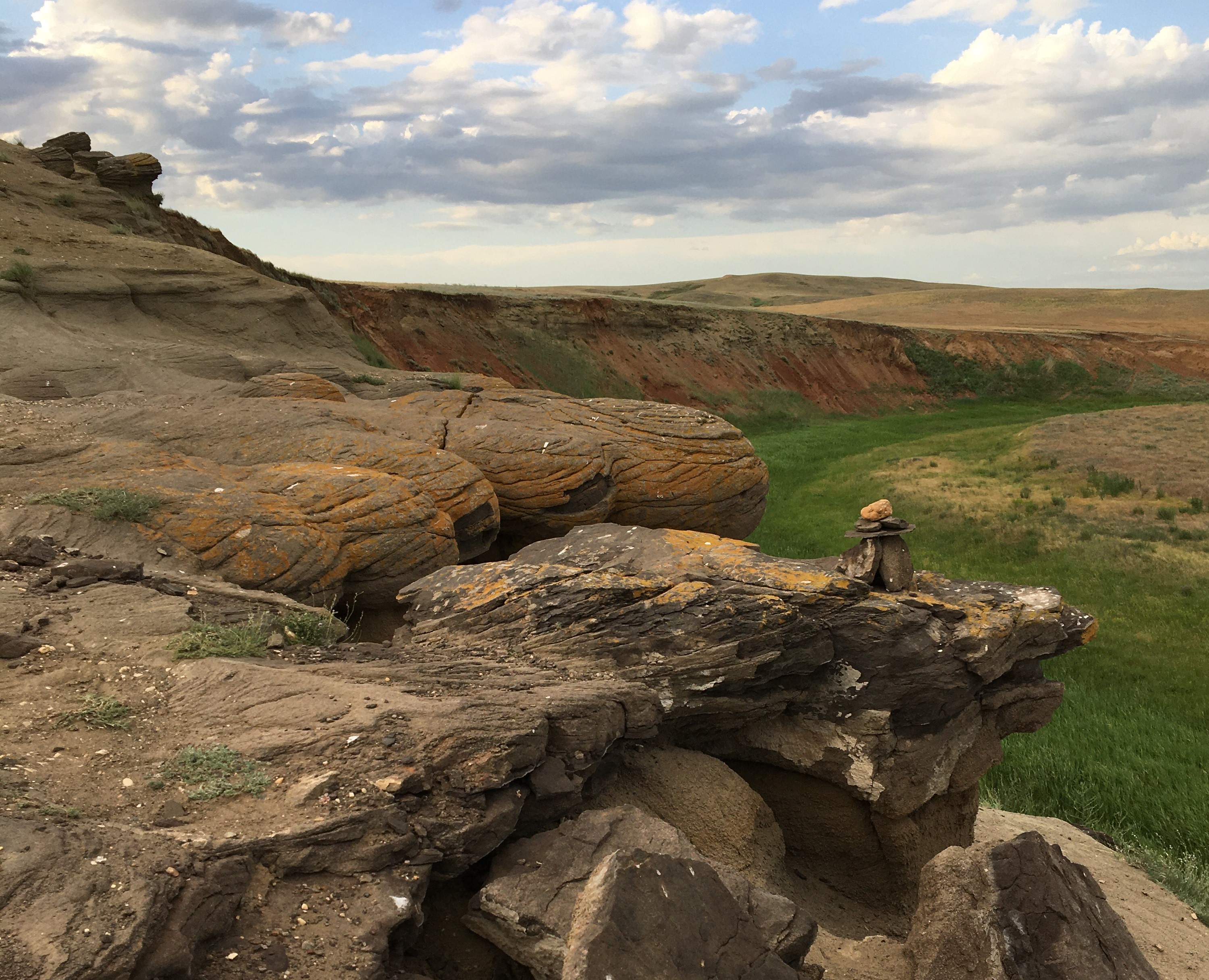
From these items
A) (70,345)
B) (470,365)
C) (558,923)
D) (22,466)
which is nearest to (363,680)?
(558,923)

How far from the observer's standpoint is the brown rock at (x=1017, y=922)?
19.4 feet

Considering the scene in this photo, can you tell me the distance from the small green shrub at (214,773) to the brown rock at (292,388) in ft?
36.2

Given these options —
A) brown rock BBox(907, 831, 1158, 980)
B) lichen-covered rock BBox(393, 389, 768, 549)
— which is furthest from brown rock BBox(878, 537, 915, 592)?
lichen-covered rock BBox(393, 389, 768, 549)

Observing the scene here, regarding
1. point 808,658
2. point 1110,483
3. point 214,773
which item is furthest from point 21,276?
point 1110,483

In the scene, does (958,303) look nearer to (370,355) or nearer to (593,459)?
(370,355)

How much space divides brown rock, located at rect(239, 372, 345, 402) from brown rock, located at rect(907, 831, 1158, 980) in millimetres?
13344

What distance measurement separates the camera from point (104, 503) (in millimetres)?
9781

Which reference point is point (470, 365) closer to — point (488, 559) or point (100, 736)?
point (488, 559)

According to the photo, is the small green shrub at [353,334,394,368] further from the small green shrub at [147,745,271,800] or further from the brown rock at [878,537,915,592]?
the small green shrub at [147,745,271,800]

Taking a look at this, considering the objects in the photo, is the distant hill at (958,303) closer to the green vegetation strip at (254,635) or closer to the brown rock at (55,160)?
the brown rock at (55,160)

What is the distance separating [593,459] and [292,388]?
5.97 metres

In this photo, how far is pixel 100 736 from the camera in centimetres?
572

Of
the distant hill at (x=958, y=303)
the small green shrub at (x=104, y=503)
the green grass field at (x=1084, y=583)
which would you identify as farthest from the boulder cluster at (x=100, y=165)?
the distant hill at (x=958, y=303)

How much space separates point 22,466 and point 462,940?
8716 millimetres
